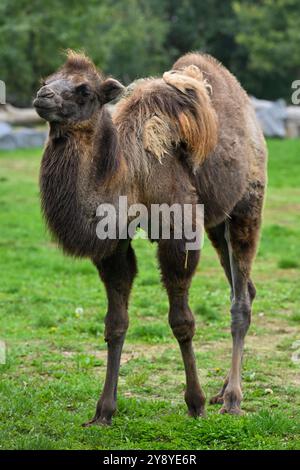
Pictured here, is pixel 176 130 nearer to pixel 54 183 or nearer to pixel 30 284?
pixel 54 183

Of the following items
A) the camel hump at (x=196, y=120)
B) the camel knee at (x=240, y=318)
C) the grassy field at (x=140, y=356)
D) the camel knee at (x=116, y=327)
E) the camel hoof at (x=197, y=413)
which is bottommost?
the grassy field at (x=140, y=356)

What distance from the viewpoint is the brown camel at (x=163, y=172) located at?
5.29m

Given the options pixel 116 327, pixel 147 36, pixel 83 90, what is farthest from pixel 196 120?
pixel 147 36

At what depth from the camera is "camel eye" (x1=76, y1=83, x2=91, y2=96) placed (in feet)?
17.4

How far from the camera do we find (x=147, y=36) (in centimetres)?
4134

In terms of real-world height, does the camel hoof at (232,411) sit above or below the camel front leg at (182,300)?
below

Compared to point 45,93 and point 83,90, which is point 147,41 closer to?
point 83,90

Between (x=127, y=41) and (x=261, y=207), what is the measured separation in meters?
33.4

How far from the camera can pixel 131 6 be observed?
136ft

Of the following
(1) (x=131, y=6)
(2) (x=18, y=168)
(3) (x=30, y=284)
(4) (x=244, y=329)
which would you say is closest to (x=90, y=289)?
(3) (x=30, y=284)

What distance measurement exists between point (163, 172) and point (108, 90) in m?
0.65

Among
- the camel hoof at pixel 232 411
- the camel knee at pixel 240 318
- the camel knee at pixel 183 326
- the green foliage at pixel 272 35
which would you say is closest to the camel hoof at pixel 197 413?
the camel hoof at pixel 232 411

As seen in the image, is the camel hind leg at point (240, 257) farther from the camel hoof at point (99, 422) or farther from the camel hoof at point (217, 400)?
the camel hoof at point (99, 422)

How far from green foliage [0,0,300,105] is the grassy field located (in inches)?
665
